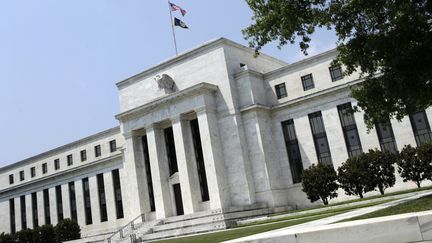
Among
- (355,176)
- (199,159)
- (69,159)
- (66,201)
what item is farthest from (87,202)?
(355,176)

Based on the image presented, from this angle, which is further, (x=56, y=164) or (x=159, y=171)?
(x=56, y=164)

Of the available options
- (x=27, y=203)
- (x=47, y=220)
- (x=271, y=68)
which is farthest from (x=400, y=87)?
(x=27, y=203)

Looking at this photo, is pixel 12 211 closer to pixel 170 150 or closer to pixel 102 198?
pixel 102 198

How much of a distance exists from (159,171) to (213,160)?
6.36 meters

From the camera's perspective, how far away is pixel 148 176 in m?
44.8

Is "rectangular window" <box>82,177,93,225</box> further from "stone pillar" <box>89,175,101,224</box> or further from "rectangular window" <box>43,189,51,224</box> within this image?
"rectangular window" <box>43,189,51,224</box>

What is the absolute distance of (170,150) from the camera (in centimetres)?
4372

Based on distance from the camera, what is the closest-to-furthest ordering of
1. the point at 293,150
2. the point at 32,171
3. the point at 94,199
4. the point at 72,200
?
the point at 293,150
the point at 94,199
the point at 72,200
the point at 32,171

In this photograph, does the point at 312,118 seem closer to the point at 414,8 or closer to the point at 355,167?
the point at 355,167

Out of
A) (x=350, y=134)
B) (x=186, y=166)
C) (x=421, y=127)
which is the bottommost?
(x=421, y=127)

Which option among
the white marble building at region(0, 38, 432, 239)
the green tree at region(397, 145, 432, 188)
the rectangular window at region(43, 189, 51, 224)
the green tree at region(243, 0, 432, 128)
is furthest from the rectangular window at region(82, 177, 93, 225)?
the green tree at region(243, 0, 432, 128)

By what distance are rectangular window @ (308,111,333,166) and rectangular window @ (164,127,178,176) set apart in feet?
45.6

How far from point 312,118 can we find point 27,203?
4625 cm

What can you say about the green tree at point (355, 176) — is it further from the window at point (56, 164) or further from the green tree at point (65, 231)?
the window at point (56, 164)
